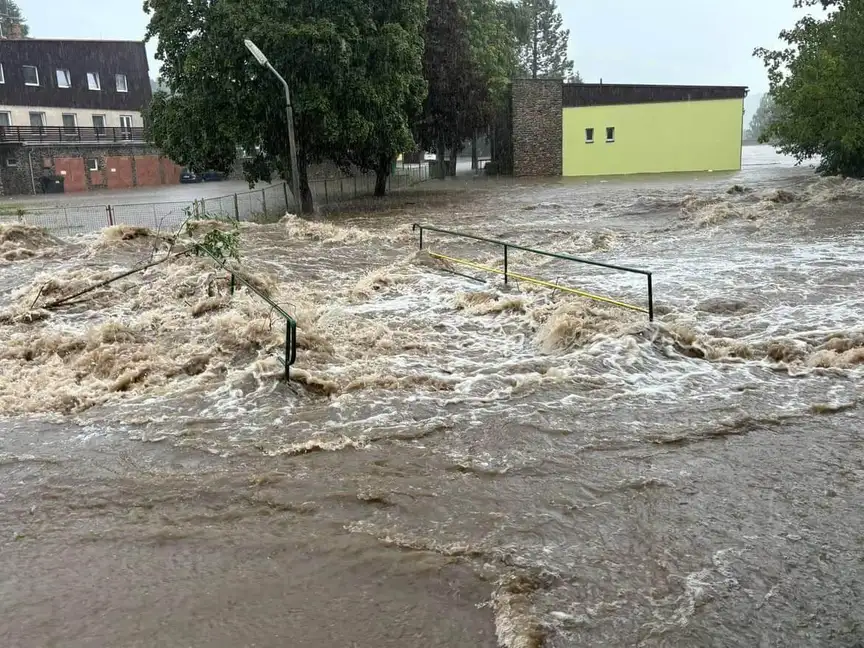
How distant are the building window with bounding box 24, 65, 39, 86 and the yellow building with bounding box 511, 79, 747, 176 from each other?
31286 mm

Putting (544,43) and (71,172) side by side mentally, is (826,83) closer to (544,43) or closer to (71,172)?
(71,172)

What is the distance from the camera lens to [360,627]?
420 centimetres

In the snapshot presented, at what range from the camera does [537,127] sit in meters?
46.0

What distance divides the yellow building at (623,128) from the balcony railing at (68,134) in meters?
22.7

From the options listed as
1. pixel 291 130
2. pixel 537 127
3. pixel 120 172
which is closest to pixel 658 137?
pixel 537 127

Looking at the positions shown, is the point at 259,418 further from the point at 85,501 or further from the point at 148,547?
the point at 148,547

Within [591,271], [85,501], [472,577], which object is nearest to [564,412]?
[472,577]

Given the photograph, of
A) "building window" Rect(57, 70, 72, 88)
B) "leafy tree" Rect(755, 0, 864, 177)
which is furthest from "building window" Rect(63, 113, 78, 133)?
"leafy tree" Rect(755, 0, 864, 177)

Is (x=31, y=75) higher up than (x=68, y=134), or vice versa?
(x=31, y=75)

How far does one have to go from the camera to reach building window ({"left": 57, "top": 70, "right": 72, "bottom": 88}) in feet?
169

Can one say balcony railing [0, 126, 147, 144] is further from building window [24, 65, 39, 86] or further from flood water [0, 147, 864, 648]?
flood water [0, 147, 864, 648]

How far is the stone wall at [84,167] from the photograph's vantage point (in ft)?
148

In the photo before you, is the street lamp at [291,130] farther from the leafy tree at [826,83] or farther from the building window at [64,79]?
the building window at [64,79]

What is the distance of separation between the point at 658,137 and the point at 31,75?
132ft
